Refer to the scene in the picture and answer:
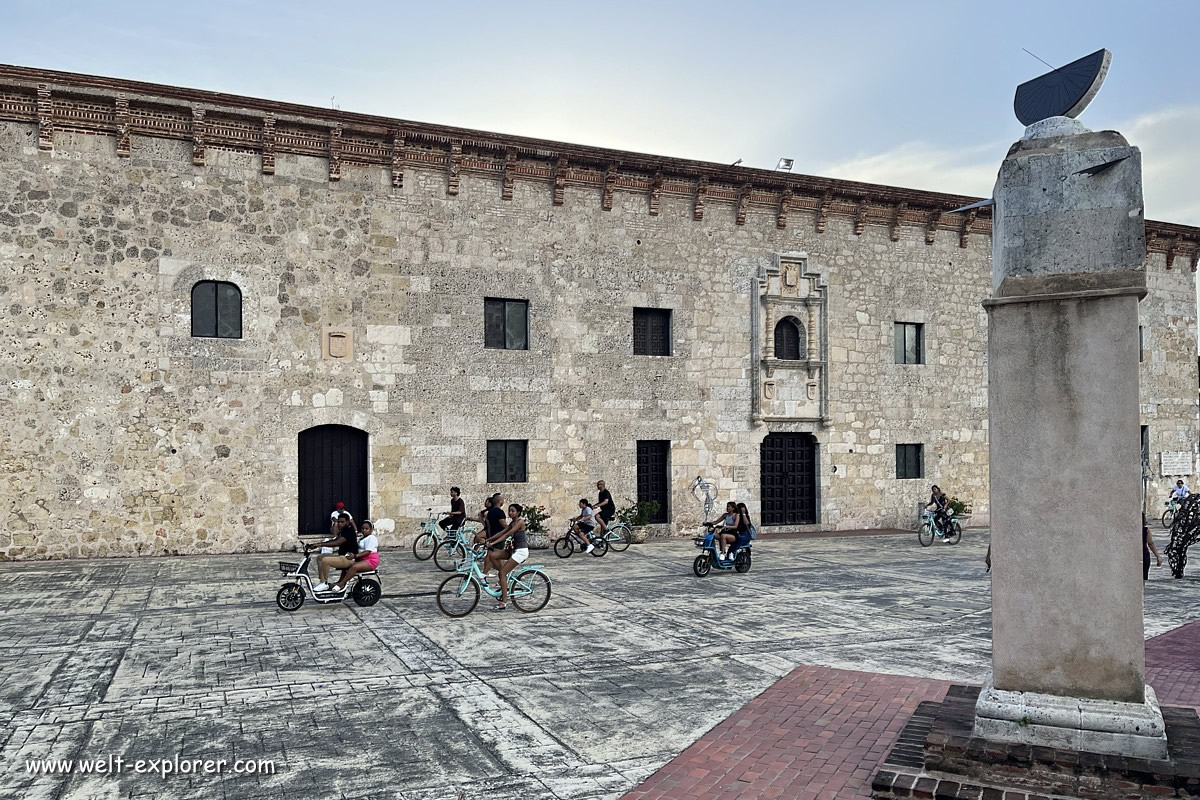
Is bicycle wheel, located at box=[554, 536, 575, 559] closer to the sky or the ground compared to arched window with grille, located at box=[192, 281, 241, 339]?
closer to the ground

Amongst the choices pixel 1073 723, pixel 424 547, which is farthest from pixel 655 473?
pixel 1073 723

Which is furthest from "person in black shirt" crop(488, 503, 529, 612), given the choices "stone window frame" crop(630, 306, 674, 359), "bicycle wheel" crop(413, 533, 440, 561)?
"stone window frame" crop(630, 306, 674, 359)

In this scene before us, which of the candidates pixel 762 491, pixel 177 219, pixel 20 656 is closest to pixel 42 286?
pixel 177 219

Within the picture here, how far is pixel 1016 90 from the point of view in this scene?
5973 millimetres

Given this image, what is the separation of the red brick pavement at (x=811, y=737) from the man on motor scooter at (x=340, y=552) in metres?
5.98

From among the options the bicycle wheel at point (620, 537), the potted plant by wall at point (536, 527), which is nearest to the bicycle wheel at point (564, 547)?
the potted plant by wall at point (536, 527)

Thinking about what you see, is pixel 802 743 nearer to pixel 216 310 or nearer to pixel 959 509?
pixel 216 310

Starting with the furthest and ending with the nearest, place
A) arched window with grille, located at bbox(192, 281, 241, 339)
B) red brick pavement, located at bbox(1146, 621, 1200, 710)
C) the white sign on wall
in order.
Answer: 1. the white sign on wall
2. arched window with grille, located at bbox(192, 281, 241, 339)
3. red brick pavement, located at bbox(1146, 621, 1200, 710)

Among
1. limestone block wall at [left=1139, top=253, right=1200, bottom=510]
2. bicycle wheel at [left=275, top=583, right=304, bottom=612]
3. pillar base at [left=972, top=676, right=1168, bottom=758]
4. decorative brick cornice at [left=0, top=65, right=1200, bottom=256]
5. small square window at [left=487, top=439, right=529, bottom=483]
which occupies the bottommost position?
bicycle wheel at [left=275, top=583, right=304, bottom=612]

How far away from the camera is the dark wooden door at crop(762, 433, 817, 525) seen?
70.6ft

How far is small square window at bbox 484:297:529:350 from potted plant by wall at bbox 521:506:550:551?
11.8ft

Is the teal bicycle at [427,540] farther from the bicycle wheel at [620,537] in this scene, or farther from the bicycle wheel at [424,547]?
the bicycle wheel at [620,537]

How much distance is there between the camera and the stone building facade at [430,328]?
1556 cm

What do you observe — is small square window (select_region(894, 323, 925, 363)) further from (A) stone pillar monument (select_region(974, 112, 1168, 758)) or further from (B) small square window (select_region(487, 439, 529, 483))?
(A) stone pillar monument (select_region(974, 112, 1168, 758))
